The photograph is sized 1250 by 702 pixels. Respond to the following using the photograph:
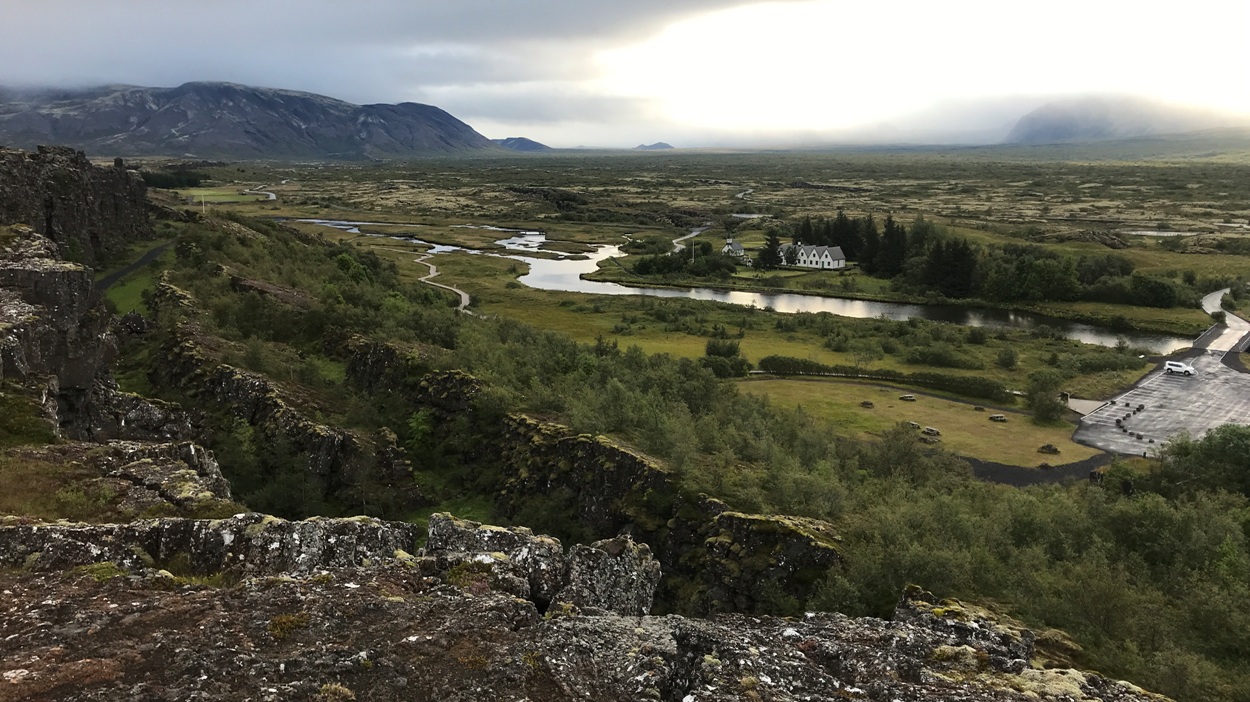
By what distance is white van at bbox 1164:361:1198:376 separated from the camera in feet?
231

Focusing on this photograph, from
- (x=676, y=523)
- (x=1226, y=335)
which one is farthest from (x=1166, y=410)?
(x=676, y=523)

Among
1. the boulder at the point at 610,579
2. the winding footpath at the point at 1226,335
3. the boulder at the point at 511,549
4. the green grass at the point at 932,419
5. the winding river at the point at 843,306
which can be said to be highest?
the boulder at the point at 511,549

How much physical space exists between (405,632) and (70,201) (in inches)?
2328

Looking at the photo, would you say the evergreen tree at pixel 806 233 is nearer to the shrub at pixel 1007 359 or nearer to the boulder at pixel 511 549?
the shrub at pixel 1007 359

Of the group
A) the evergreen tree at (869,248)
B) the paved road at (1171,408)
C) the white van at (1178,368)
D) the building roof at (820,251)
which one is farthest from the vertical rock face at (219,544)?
the evergreen tree at (869,248)

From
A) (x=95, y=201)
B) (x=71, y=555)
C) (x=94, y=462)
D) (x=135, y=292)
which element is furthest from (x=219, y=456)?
(x=95, y=201)

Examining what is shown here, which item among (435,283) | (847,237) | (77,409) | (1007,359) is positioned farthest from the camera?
(847,237)

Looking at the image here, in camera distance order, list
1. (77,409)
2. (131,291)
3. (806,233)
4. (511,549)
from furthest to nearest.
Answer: (806,233)
(131,291)
(77,409)
(511,549)

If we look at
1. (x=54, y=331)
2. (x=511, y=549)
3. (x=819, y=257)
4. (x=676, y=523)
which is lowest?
(x=676, y=523)

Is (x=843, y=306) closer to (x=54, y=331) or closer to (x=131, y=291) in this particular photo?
(x=131, y=291)

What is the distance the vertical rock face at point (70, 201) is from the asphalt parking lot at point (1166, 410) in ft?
257

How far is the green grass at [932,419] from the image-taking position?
49.9m

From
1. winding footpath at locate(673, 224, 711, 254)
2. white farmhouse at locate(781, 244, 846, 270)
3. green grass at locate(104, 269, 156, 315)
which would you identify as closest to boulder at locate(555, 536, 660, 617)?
green grass at locate(104, 269, 156, 315)

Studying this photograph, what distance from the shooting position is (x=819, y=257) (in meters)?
144
